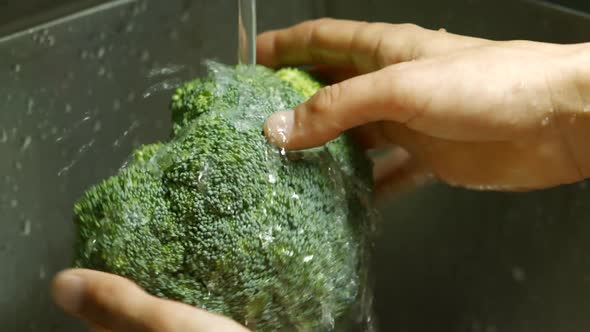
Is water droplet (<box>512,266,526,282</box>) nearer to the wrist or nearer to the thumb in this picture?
the wrist

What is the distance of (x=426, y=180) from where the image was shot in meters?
1.10

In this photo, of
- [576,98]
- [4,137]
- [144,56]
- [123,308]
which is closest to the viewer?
[123,308]

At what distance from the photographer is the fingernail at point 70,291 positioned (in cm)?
67

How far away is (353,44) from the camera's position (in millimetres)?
895

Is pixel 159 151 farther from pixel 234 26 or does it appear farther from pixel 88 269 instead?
pixel 234 26

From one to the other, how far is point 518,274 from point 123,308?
2.25 feet

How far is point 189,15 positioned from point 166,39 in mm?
58

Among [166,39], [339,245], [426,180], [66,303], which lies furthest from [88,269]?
[426,180]

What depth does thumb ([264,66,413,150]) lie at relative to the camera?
72cm

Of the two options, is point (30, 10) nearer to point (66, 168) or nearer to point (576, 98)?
point (66, 168)

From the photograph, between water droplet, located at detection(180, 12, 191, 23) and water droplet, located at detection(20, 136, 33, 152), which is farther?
water droplet, located at detection(180, 12, 191, 23)

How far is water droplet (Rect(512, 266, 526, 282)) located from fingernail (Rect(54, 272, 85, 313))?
70cm

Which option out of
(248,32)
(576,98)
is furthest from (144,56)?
(576,98)

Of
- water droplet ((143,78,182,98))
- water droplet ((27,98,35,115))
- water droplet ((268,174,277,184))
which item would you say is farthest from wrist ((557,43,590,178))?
water droplet ((27,98,35,115))
